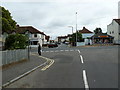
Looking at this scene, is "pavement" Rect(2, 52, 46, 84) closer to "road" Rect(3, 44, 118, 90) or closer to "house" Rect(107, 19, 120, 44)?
"road" Rect(3, 44, 118, 90)

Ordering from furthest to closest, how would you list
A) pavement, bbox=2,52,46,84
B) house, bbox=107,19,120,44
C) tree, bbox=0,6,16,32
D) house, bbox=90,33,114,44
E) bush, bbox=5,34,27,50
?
house, bbox=107,19,120,44
house, bbox=90,33,114,44
tree, bbox=0,6,16,32
bush, bbox=5,34,27,50
pavement, bbox=2,52,46,84

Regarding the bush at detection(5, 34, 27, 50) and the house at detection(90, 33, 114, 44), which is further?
the house at detection(90, 33, 114, 44)

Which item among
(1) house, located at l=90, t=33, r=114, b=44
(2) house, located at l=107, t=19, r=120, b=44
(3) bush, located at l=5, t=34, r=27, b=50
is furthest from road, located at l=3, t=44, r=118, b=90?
(2) house, located at l=107, t=19, r=120, b=44

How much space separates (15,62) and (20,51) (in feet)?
5.89

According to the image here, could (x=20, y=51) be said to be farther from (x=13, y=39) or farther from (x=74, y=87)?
(x=74, y=87)

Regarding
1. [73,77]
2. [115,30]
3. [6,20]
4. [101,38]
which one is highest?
[115,30]

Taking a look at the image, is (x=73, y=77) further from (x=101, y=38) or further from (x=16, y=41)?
(x=101, y=38)

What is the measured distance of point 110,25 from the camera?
74438 mm

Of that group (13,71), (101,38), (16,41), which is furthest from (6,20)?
(101,38)

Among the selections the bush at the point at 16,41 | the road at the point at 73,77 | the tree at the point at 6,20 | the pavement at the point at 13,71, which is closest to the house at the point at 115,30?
the tree at the point at 6,20

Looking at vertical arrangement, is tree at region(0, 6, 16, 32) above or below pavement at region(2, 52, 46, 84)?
above

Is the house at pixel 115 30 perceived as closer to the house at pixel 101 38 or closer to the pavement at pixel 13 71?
the house at pixel 101 38

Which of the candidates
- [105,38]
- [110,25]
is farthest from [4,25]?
[110,25]

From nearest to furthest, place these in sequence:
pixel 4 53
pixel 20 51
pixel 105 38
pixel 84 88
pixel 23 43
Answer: pixel 84 88 < pixel 4 53 < pixel 20 51 < pixel 23 43 < pixel 105 38
